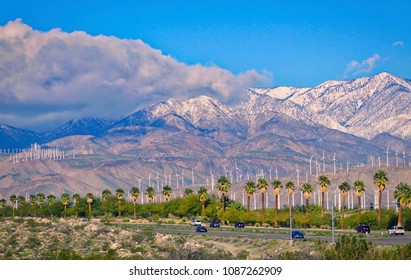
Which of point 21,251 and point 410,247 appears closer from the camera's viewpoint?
point 410,247

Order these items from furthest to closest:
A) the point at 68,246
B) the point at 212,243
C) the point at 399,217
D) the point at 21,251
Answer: the point at 399,217
the point at 212,243
the point at 68,246
the point at 21,251

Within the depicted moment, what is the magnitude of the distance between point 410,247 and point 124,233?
74.7m

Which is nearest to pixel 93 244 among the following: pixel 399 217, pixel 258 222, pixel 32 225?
pixel 32 225

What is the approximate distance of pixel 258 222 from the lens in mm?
195250

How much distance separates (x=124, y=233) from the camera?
456ft

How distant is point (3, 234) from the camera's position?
13125 centimetres

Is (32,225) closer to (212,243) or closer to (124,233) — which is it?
(124,233)

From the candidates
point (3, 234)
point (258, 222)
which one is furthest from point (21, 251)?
point (258, 222)
